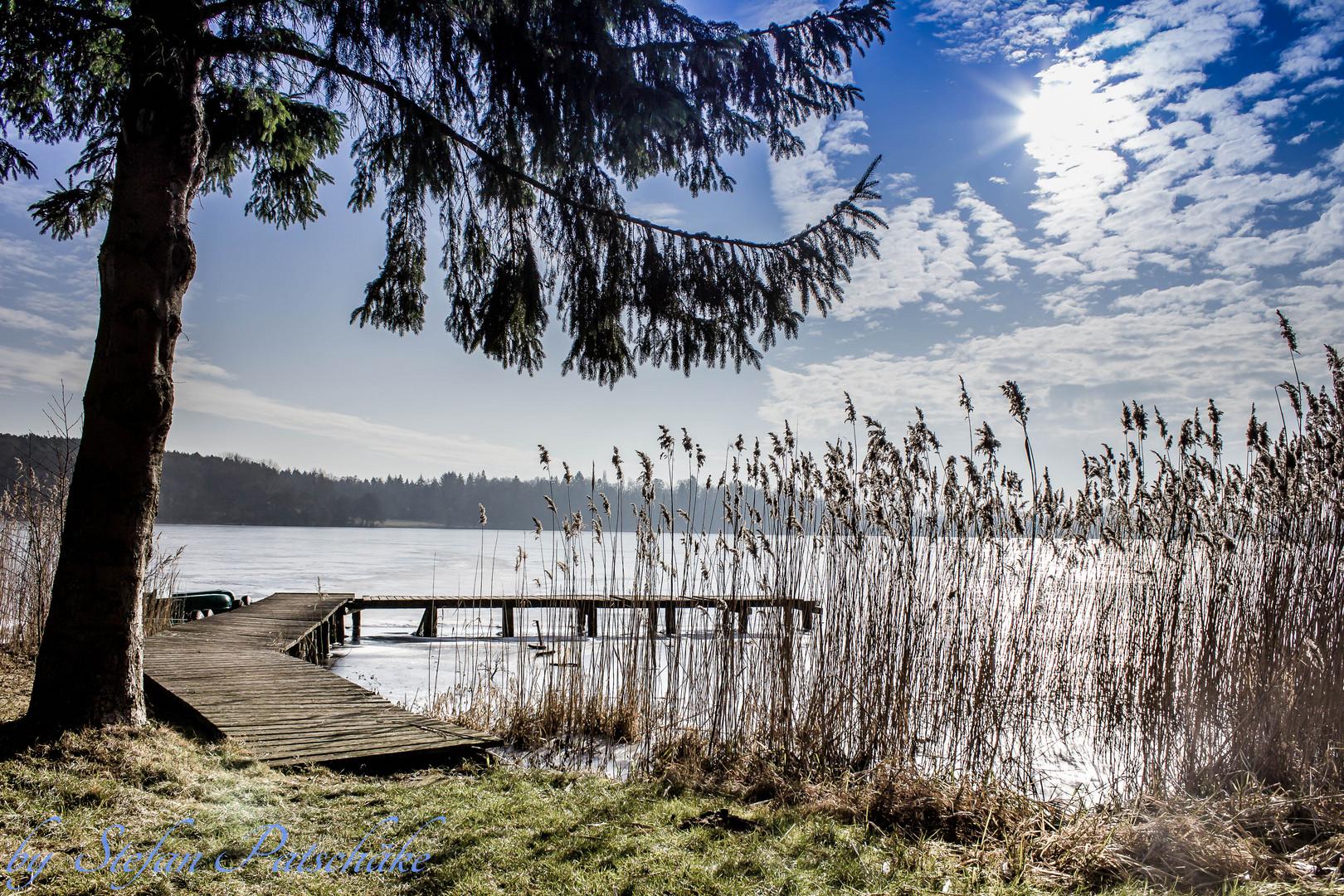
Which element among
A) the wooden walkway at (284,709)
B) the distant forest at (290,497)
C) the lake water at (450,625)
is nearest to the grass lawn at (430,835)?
the wooden walkway at (284,709)

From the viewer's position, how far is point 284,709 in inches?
141

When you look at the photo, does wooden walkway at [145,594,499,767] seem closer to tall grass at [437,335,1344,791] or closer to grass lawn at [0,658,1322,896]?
grass lawn at [0,658,1322,896]

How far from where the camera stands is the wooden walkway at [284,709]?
10.2 ft

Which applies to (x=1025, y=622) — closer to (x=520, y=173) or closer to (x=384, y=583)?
(x=520, y=173)

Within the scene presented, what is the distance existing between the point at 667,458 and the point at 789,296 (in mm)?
1296

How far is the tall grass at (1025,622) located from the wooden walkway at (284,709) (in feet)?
2.85

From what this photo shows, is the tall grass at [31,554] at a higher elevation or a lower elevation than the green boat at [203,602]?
higher

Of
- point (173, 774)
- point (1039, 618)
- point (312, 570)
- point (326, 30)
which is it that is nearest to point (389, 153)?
point (326, 30)

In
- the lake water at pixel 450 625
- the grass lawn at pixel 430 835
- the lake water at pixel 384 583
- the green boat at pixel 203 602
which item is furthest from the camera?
the green boat at pixel 203 602

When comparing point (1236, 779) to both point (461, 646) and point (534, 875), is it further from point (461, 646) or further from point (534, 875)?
point (461, 646)

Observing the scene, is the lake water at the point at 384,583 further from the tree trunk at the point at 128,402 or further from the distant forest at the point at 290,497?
the distant forest at the point at 290,497

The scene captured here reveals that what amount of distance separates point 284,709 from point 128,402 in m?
1.78

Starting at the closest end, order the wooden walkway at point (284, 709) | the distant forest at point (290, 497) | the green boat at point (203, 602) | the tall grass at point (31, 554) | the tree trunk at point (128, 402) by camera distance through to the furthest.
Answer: the tree trunk at point (128, 402), the wooden walkway at point (284, 709), the tall grass at point (31, 554), the green boat at point (203, 602), the distant forest at point (290, 497)

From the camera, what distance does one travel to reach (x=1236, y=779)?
3.19 metres
